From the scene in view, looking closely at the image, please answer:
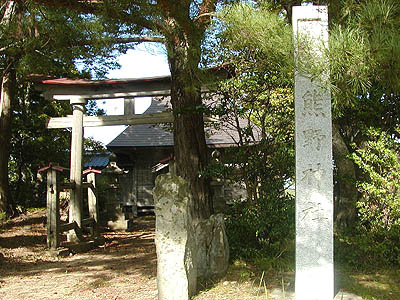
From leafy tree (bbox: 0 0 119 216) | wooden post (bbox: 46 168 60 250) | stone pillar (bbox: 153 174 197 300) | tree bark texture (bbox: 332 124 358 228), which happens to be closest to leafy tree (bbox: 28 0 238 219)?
leafy tree (bbox: 0 0 119 216)

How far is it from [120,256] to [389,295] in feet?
15.3

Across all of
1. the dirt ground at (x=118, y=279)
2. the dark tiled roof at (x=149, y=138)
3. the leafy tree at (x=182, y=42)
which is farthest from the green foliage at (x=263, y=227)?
the dark tiled roof at (x=149, y=138)

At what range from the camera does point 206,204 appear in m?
6.05

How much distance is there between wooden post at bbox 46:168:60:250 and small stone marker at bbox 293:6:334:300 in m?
4.93

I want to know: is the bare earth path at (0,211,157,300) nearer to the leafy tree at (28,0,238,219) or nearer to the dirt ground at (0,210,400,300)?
the dirt ground at (0,210,400,300)

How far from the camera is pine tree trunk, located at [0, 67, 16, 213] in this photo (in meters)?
10.8

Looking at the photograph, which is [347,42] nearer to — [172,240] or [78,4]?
[172,240]

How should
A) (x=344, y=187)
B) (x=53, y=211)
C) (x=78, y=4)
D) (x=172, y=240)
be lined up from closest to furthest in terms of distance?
1. (x=172, y=240)
2. (x=78, y=4)
3. (x=344, y=187)
4. (x=53, y=211)

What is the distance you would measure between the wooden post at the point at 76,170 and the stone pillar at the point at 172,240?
451cm

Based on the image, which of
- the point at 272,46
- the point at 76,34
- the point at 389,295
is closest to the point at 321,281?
the point at 389,295

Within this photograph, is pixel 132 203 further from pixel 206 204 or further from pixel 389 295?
pixel 389 295

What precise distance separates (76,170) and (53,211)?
1.20 metres

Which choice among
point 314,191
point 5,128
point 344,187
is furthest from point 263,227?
point 5,128

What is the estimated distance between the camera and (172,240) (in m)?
3.85
